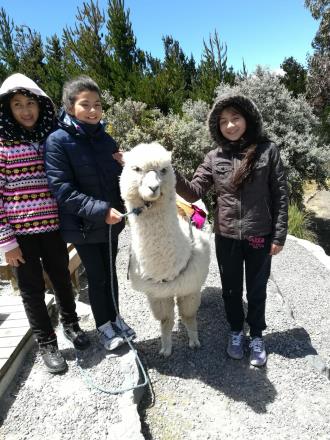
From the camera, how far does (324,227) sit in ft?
27.9

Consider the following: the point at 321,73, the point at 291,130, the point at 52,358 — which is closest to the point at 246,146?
the point at 52,358

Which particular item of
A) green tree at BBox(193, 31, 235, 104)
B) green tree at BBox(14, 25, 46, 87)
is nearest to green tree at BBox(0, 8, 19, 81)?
green tree at BBox(14, 25, 46, 87)

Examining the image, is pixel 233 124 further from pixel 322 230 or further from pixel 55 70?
pixel 55 70

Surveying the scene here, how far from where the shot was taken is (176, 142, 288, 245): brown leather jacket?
96.5 inches

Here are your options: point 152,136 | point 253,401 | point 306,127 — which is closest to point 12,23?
point 152,136

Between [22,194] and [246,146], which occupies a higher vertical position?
[246,146]

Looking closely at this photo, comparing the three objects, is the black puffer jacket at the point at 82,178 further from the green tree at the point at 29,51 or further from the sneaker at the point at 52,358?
the green tree at the point at 29,51

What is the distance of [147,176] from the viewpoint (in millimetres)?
2059

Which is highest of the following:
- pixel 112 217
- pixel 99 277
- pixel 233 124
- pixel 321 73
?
pixel 321 73

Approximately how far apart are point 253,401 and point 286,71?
1330cm

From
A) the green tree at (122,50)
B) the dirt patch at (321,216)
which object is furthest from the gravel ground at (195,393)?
the green tree at (122,50)

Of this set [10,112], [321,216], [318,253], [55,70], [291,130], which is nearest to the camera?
[10,112]

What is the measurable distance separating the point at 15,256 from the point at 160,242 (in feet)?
3.03

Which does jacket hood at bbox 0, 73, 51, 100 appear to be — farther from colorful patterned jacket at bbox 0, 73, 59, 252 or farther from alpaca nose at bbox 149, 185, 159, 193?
alpaca nose at bbox 149, 185, 159, 193
